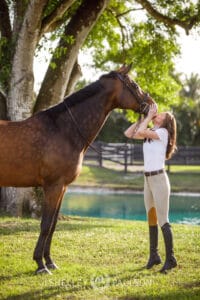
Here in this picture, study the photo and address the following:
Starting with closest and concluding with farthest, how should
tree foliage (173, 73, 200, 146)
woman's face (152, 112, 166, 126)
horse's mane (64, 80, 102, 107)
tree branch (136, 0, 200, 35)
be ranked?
horse's mane (64, 80, 102, 107)
woman's face (152, 112, 166, 126)
tree branch (136, 0, 200, 35)
tree foliage (173, 73, 200, 146)

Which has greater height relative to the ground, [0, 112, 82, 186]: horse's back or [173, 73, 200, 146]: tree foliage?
[0, 112, 82, 186]: horse's back

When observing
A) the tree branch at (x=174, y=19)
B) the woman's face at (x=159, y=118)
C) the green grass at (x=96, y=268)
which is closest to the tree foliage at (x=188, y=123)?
the tree branch at (x=174, y=19)

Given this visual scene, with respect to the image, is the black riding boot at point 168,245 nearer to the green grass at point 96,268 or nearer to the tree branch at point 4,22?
the green grass at point 96,268

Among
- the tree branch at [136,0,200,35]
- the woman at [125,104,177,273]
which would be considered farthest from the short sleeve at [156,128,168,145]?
the tree branch at [136,0,200,35]

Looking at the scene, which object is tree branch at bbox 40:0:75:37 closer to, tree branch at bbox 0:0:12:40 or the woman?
tree branch at bbox 0:0:12:40

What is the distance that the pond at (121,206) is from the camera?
55.4 ft

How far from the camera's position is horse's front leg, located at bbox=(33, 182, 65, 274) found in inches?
220

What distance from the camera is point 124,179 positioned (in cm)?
2555

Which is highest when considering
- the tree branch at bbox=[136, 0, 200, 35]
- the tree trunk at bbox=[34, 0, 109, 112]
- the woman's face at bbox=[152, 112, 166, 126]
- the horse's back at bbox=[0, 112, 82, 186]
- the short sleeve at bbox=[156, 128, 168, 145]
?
the tree branch at bbox=[136, 0, 200, 35]

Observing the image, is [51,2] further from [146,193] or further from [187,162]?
[187,162]

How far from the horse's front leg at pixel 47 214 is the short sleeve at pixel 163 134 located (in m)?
1.33

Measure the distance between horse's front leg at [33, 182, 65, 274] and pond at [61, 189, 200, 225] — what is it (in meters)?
10.6

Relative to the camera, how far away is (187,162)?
31312mm

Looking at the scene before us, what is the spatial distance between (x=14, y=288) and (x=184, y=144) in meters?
37.5
